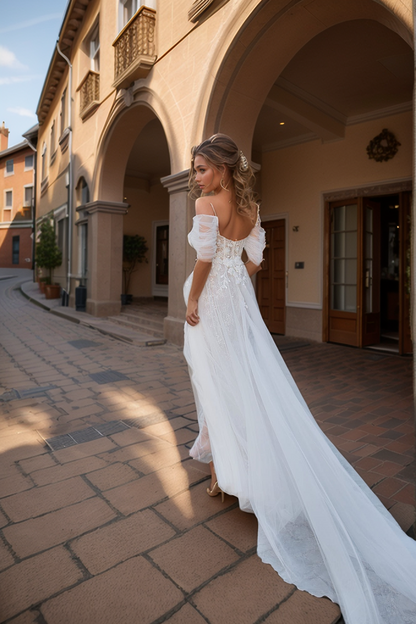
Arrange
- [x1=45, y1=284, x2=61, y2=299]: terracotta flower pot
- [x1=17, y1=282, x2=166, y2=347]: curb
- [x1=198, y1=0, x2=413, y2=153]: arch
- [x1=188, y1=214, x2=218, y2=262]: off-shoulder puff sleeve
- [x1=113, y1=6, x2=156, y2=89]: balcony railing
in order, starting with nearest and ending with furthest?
→ [x1=188, y1=214, x2=218, y2=262]: off-shoulder puff sleeve < [x1=198, y1=0, x2=413, y2=153]: arch < [x1=17, y1=282, x2=166, y2=347]: curb < [x1=113, y1=6, x2=156, y2=89]: balcony railing < [x1=45, y1=284, x2=61, y2=299]: terracotta flower pot

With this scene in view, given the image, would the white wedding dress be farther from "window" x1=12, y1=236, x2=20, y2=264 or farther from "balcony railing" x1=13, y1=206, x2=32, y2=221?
"window" x1=12, y1=236, x2=20, y2=264

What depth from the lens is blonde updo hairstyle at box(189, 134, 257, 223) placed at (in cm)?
202

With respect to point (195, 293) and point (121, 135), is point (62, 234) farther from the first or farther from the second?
point (195, 293)

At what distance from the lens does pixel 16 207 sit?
96.0 ft

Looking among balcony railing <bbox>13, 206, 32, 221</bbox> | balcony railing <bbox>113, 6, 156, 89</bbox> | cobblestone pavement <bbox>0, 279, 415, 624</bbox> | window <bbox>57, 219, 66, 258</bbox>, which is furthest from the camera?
balcony railing <bbox>13, 206, 32, 221</bbox>

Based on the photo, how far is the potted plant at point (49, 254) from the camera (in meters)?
13.1

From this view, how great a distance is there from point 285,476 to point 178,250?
15.7 ft

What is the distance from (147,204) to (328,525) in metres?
12.6

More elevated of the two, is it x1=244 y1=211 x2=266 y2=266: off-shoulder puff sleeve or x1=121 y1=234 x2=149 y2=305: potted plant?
x1=121 y1=234 x2=149 y2=305: potted plant

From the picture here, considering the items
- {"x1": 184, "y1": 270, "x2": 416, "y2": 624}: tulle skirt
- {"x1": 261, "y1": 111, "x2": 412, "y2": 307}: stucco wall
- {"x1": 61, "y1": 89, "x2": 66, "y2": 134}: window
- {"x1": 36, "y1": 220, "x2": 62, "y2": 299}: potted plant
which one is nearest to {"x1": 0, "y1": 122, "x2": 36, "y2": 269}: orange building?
{"x1": 36, "y1": 220, "x2": 62, "y2": 299}: potted plant

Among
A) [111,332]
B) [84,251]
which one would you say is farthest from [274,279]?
[84,251]

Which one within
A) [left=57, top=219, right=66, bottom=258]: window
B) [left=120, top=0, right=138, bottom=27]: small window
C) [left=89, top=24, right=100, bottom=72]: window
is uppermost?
[left=89, top=24, right=100, bottom=72]: window

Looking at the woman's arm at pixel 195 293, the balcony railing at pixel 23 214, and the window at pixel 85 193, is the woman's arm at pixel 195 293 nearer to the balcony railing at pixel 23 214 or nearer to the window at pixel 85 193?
the window at pixel 85 193

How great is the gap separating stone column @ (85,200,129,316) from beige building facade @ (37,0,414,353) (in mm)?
32
